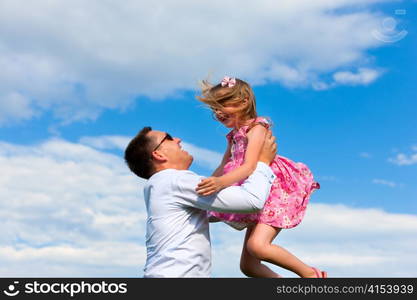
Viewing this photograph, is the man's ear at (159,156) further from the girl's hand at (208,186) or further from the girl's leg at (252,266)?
the girl's leg at (252,266)

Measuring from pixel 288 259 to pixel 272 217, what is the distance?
17.6 inches

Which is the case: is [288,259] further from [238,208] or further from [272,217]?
[238,208]

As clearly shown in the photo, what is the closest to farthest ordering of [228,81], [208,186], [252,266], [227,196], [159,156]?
[208,186] < [227,196] < [159,156] < [252,266] < [228,81]

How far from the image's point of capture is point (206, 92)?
602cm

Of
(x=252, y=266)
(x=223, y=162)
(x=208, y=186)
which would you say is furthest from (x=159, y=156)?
(x=252, y=266)

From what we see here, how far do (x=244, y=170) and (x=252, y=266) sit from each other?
4.18ft

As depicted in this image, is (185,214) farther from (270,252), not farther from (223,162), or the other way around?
(223,162)

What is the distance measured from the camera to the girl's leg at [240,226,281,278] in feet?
18.8

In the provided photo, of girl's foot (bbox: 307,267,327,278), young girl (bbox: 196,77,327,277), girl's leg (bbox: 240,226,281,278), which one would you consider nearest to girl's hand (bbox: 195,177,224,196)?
young girl (bbox: 196,77,327,277)

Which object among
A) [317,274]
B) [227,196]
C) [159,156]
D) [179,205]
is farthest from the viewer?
[317,274]

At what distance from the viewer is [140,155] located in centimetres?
538

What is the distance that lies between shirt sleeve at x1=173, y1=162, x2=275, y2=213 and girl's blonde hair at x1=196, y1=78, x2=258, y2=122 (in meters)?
1.14

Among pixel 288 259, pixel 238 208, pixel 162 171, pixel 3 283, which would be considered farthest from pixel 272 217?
pixel 3 283

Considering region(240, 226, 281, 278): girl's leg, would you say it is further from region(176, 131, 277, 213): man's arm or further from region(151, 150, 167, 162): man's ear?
region(151, 150, 167, 162): man's ear
